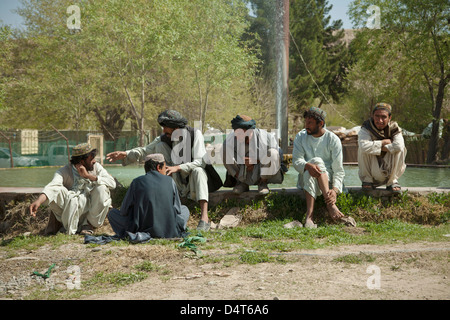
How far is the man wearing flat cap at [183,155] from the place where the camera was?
19.8 feet

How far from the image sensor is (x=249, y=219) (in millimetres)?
6242

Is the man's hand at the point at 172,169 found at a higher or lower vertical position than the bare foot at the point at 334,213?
higher

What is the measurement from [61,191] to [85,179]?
343 mm

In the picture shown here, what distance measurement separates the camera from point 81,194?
19.0 ft

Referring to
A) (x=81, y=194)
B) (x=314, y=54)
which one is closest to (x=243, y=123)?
(x=81, y=194)

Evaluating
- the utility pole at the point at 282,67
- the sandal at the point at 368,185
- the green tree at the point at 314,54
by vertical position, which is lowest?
the sandal at the point at 368,185

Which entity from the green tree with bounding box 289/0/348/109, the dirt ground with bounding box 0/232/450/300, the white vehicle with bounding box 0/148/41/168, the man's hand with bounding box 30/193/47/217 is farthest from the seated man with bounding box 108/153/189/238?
the green tree with bounding box 289/0/348/109

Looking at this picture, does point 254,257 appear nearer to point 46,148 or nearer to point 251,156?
point 251,156

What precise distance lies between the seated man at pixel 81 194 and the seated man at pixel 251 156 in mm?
1596

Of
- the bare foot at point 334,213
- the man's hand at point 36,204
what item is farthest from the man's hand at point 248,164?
the man's hand at point 36,204

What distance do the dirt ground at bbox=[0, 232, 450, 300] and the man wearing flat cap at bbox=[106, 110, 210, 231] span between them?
1422 millimetres

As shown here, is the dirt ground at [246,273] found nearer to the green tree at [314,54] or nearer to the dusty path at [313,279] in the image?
the dusty path at [313,279]

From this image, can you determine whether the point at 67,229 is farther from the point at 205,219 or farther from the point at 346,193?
the point at 346,193

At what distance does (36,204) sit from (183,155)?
6.42 ft
